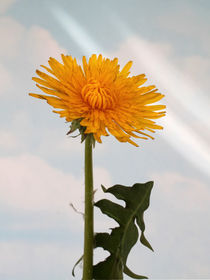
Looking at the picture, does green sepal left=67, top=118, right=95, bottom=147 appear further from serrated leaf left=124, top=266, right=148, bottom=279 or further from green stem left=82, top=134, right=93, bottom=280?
serrated leaf left=124, top=266, right=148, bottom=279

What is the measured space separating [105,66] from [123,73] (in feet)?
0.13

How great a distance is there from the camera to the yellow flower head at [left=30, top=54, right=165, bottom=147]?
0.51 m

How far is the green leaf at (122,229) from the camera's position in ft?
1.75

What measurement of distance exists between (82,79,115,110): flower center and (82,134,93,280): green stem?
55 mm

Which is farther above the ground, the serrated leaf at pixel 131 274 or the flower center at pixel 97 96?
the flower center at pixel 97 96

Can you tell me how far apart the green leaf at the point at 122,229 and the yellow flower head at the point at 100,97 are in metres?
0.09

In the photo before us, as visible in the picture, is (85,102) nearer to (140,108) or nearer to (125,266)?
(140,108)

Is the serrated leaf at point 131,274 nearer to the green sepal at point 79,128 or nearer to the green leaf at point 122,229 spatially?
the green leaf at point 122,229

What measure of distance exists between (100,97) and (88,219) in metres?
0.17

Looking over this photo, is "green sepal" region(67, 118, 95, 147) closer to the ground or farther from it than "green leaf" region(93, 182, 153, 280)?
farther from it

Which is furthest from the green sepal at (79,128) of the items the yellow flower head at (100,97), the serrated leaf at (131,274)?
the serrated leaf at (131,274)

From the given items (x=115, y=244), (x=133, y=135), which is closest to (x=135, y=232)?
(x=115, y=244)

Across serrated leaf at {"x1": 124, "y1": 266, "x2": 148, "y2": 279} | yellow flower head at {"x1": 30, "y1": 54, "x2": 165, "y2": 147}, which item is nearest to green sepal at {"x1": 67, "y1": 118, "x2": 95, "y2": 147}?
yellow flower head at {"x1": 30, "y1": 54, "x2": 165, "y2": 147}

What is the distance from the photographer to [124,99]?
561 millimetres
